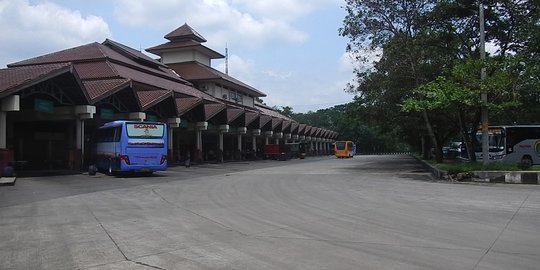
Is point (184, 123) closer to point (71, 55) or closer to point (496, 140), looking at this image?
point (71, 55)

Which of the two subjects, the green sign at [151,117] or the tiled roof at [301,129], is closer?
the green sign at [151,117]

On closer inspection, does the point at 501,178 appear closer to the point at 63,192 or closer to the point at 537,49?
the point at 537,49

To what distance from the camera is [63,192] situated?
1720 centimetres

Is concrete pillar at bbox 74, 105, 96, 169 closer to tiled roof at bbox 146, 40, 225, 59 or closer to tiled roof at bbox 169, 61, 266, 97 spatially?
tiled roof at bbox 169, 61, 266, 97

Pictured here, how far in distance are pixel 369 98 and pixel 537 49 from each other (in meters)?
12.2

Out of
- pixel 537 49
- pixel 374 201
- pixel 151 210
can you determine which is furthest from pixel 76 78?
pixel 537 49

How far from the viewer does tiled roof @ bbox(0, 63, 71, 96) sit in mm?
23362

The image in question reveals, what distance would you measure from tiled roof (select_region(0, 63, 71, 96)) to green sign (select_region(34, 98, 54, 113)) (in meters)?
1.68

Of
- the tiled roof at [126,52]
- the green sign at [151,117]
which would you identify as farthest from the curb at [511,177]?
the tiled roof at [126,52]

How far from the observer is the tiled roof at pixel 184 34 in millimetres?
61247

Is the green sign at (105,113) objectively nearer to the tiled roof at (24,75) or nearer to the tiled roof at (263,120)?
the tiled roof at (24,75)

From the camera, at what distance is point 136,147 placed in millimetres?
25234

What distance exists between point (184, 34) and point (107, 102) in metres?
30.8

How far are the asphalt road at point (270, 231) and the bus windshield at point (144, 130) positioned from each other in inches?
358
